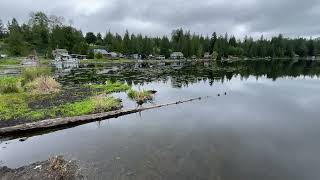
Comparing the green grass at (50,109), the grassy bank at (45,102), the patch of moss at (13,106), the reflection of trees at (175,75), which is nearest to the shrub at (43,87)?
the grassy bank at (45,102)

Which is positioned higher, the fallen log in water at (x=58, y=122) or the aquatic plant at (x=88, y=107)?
the aquatic plant at (x=88, y=107)

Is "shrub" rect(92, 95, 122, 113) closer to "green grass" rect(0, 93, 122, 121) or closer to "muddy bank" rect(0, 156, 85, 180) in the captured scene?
"green grass" rect(0, 93, 122, 121)

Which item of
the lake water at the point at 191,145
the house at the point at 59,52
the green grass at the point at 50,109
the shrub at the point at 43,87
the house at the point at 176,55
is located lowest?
the lake water at the point at 191,145

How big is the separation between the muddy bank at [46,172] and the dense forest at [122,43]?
101 meters

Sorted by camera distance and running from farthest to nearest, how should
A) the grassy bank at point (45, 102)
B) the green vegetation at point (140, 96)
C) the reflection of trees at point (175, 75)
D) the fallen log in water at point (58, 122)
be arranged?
the reflection of trees at point (175, 75), the green vegetation at point (140, 96), the grassy bank at point (45, 102), the fallen log in water at point (58, 122)

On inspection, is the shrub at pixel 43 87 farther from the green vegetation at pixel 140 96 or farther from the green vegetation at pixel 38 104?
the green vegetation at pixel 140 96

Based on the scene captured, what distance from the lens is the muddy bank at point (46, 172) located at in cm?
1294

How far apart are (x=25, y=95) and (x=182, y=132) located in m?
21.6

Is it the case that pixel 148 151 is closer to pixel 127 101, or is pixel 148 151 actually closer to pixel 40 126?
pixel 40 126

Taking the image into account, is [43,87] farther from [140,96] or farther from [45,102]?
[140,96]

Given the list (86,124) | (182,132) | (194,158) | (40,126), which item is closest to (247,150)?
(194,158)

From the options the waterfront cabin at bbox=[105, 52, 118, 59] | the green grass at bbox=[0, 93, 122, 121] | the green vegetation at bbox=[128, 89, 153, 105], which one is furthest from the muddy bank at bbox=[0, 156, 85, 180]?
the waterfront cabin at bbox=[105, 52, 118, 59]

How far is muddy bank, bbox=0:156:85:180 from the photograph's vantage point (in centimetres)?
1294

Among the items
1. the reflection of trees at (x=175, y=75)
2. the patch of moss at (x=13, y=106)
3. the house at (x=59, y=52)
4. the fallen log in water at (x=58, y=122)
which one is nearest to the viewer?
the fallen log in water at (x=58, y=122)
